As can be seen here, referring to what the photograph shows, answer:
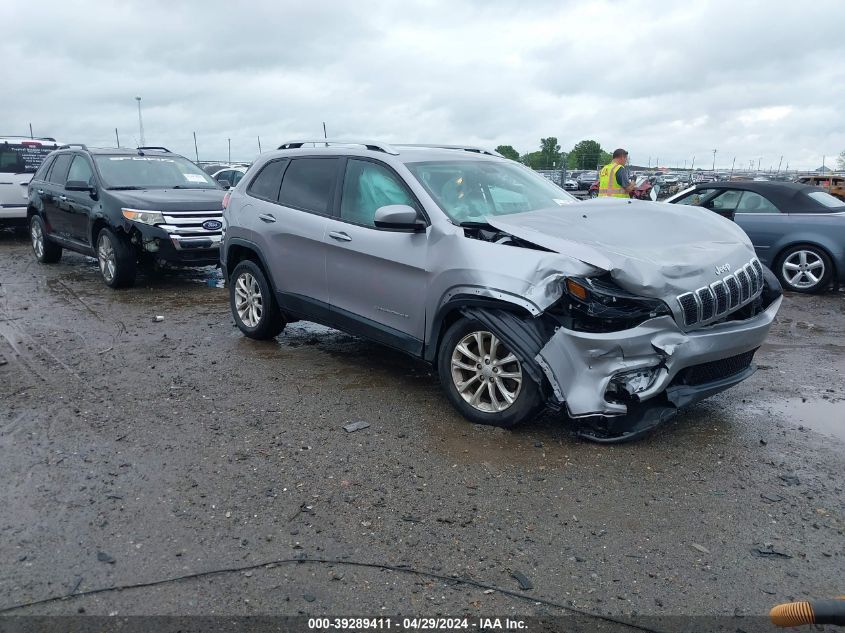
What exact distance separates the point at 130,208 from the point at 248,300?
3.40m

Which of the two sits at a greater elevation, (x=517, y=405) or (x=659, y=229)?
(x=659, y=229)

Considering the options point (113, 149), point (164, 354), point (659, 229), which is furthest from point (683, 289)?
point (113, 149)

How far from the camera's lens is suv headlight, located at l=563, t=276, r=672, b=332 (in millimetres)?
3900

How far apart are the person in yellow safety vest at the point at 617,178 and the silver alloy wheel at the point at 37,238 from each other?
9323 mm

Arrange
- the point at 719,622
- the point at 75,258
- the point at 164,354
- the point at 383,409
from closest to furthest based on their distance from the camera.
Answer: the point at 719,622
the point at 383,409
the point at 164,354
the point at 75,258

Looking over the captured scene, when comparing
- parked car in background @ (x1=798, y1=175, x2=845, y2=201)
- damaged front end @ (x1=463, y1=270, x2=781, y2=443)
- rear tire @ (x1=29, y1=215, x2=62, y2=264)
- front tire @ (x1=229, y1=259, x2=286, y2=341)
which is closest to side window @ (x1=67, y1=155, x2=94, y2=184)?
rear tire @ (x1=29, y1=215, x2=62, y2=264)

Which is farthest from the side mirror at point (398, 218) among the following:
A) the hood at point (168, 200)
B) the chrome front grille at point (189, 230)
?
the hood at point (168, 200)

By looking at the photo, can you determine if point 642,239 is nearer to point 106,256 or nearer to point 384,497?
point 384,497

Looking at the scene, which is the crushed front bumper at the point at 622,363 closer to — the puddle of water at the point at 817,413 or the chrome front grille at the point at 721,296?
the chrome front grille at the point at 721,296

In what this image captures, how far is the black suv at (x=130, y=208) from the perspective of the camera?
9.06 meters

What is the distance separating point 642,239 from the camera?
14.3ft

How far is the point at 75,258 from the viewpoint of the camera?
1278cm

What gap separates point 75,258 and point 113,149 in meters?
3.12

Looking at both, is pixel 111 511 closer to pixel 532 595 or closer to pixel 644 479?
pixel 532 595
